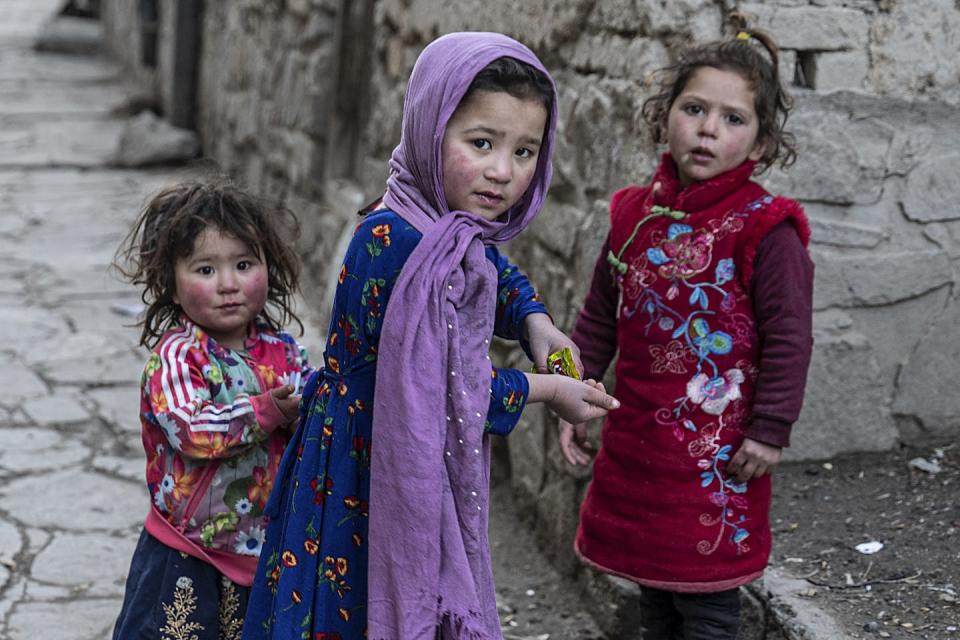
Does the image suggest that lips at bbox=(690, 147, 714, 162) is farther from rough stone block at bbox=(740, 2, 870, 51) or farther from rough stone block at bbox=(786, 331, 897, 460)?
rough stone block at bbox=(786, 331, 897, 460)

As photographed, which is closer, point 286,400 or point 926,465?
point 286,400

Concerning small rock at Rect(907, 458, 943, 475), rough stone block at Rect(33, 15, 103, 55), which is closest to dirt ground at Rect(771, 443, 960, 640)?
small rock at Rect(907, 458, 943, 475)

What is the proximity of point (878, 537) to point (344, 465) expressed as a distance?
4.78ft

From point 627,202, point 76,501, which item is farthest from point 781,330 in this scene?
point 76,501

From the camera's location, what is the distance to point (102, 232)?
24.3 ft

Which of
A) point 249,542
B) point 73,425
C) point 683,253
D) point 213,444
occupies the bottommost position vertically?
point 73,425

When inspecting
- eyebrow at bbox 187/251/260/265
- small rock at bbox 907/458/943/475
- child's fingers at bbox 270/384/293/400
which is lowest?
small rock at bbox 907/458/943/475

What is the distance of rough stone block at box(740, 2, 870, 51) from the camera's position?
9.34 feet

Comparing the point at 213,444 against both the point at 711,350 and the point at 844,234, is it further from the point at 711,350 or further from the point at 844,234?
the point at 844,234

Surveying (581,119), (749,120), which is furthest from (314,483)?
(581,119)

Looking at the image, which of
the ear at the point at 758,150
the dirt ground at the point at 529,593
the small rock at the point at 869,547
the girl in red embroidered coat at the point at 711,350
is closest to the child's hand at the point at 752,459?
the girl in red embroidered coat at the point at 711,350

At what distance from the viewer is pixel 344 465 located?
196 cm

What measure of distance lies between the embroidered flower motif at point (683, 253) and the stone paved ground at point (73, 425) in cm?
116

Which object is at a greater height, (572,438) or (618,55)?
(618,55)
